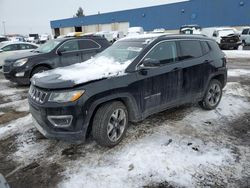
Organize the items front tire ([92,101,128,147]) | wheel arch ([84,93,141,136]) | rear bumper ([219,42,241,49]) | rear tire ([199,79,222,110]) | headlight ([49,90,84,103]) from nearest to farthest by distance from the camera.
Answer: headlight ([49,90,84,103])
wheel arch ([84,93,141,136])
front tire ([92,101,128,147])
rear tire ([199,79,222,110])
rear bumper ([219,42,241,49])

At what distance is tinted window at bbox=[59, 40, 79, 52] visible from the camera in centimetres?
940

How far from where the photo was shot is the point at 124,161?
3818 mm

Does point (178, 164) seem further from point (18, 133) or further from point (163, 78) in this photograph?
point (18, 133)

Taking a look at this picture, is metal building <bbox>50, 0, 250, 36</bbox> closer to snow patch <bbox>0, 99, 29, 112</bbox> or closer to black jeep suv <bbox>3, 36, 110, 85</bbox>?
black jeep suv <bbox>3, 36, 110, 85</bbox>

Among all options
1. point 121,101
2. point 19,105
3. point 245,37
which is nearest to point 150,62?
point 121,101

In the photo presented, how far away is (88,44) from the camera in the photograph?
9.88 meters

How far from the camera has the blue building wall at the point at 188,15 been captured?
3419 centimetres

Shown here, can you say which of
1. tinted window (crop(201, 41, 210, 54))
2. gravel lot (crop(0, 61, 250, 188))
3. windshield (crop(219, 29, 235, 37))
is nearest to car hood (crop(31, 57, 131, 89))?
gravel lot (crop(0, 61, 250, 188))

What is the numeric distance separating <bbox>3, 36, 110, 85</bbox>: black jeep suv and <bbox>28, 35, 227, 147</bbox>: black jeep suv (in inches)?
171

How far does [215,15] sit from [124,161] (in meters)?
37.4

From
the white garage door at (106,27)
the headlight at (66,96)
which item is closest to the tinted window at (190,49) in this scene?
the headlight at (66,96)

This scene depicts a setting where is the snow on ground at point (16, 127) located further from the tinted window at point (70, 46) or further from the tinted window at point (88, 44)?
the tinted window at point (88, 44)

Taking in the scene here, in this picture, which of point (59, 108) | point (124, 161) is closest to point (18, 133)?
point (59, 108)

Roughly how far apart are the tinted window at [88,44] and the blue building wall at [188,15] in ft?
97.1
